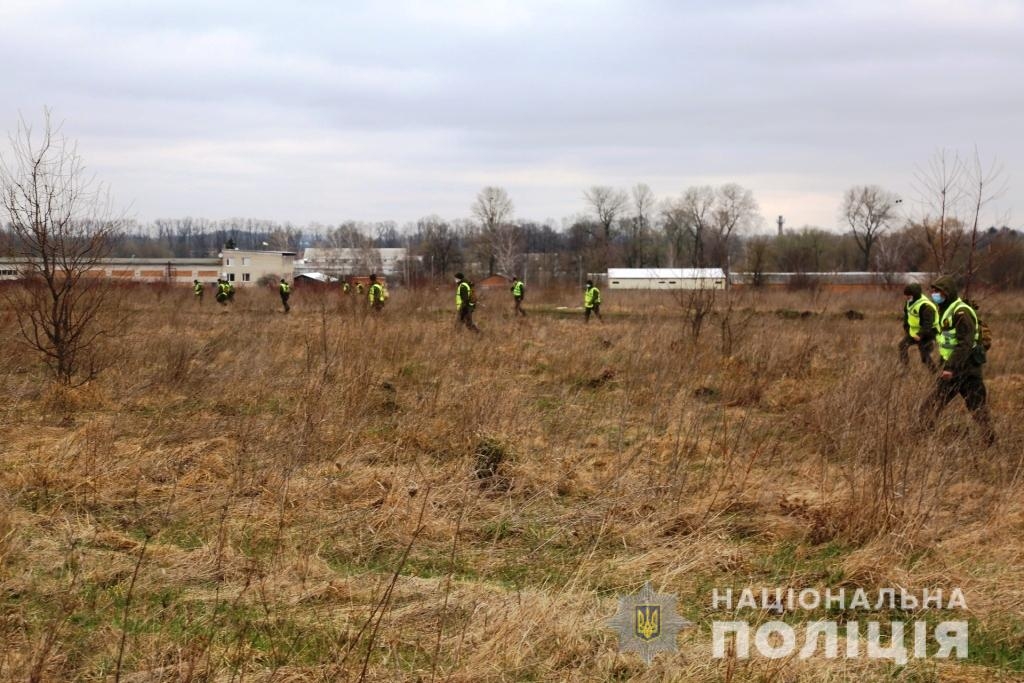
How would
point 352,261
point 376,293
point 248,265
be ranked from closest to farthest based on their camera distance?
point 376,293, point 248,265, point 352,261

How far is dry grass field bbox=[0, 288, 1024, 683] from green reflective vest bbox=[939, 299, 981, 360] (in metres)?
0.66

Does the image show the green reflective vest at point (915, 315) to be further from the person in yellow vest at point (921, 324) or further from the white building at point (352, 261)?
the white building at point (352, 261)

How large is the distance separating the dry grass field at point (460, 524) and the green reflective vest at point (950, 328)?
0.66 m

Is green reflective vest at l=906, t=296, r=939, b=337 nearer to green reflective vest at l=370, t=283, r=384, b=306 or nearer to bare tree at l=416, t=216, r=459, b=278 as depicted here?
green reflective vest at l=370, t=283, r=384, b=306

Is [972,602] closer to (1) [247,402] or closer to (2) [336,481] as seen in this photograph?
(2) [336,481]

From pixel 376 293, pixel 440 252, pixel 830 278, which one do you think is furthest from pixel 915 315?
pixel 440 252

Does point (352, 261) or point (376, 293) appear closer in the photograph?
point (376, 293)

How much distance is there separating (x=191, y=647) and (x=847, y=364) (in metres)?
10.3

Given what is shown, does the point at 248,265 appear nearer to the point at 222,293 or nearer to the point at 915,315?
the point at 222,293

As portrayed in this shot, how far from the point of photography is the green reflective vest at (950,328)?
23.8 feet

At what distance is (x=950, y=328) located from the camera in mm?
7340

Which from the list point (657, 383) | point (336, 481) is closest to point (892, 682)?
point (336, 481)

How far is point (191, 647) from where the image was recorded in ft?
10.3

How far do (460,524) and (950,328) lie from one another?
5.06 m
